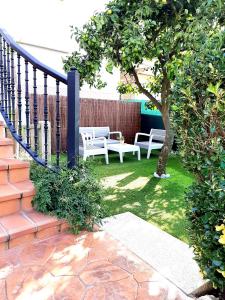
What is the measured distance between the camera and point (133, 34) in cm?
334

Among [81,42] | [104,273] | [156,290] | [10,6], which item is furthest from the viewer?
[10,6]

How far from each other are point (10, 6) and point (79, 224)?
6827 millimetres

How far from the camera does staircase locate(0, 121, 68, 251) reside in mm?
1995

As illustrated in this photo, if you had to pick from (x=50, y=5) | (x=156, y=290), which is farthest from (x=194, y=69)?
(x=50, y=5)

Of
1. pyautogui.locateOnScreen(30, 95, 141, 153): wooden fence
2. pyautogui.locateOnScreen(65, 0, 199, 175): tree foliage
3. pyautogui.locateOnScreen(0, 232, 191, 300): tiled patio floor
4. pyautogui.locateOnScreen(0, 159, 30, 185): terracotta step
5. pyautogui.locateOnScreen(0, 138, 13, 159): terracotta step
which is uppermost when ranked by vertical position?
pyautogui.locateOnScreen(65, 0, 199, 175): tree foliage

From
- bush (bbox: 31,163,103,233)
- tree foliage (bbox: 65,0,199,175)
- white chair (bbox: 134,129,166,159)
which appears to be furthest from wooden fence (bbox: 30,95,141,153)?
bush (bbox: 31,163,103,233)

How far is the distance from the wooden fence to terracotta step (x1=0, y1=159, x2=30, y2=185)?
4.69 m

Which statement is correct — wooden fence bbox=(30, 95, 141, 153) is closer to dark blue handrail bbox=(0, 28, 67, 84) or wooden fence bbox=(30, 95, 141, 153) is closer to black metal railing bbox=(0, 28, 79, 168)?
black metal railing bbox=(0, 28, 79, 168)

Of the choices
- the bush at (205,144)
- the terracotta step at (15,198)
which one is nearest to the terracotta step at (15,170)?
the terracotta step at (15,198)

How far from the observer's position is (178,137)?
1465 mm

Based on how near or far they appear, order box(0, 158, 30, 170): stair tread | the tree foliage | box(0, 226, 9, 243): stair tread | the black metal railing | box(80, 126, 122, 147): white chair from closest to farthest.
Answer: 1. box(0, 226, 9, 243): stair tread
2. the black metal railing
3. box(0, 158, 30, 170): stair tread
4. the tree foliage
5. box(80, 126, 122, 147): white chair

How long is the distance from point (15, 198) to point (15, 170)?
37 centimetres

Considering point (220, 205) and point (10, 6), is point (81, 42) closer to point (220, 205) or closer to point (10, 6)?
point (220, 205)

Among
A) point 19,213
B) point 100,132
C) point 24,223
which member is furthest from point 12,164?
point 100,132
